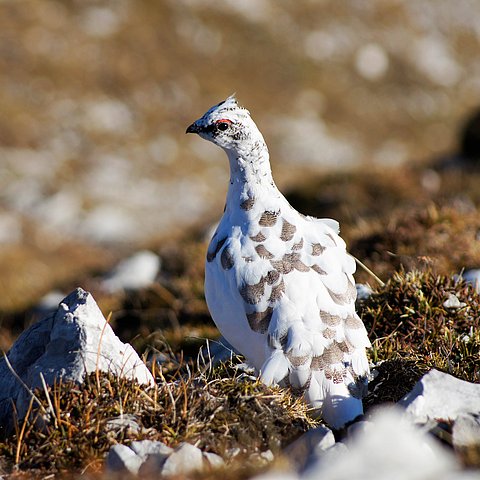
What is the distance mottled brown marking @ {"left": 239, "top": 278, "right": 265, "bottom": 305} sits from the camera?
14.8ft

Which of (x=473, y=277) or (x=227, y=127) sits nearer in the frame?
(x=227, y=127)

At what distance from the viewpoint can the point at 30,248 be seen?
915 inches

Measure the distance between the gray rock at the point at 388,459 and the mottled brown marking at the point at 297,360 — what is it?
102 cm

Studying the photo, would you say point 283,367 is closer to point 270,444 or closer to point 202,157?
point 270,444

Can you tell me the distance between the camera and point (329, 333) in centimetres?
451

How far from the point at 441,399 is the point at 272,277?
1278 mm

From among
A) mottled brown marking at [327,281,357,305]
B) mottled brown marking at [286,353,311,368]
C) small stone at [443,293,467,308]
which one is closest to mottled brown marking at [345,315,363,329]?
mottled brown marking at [327,281,357,305]

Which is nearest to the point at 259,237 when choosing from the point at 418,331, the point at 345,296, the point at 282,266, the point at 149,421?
the point at 282,266

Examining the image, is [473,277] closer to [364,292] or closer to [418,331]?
[364,292]

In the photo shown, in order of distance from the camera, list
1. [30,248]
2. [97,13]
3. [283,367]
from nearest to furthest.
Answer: [283,367], [30,248], [97,13]

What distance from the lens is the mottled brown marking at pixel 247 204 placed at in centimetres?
475

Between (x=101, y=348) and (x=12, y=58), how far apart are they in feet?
120

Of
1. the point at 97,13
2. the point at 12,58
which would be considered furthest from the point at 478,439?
the point at 97,13

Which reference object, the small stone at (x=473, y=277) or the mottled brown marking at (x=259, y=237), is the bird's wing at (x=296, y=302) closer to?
the mottled brown marking at (x=259, y=237)
